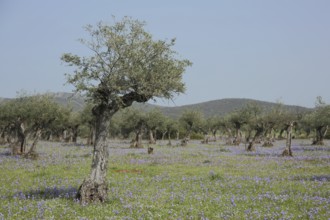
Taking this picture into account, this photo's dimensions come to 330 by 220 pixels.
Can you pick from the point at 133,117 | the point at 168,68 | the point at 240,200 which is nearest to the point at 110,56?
the point at 168,68

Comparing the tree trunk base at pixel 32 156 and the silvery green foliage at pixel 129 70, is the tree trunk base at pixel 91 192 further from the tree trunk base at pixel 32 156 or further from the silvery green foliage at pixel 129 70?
the tree trunk base at pixel 32 156

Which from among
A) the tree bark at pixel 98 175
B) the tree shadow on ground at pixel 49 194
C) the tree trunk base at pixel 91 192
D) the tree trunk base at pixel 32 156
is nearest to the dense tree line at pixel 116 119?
the tree trunk base at pixel 32 156

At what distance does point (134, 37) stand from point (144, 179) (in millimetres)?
9549

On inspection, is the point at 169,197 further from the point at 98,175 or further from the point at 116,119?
the point at 116,119

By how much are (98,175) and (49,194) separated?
3.75m

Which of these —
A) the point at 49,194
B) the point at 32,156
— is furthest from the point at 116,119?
the point at 49,194

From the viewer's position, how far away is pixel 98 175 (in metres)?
14.3

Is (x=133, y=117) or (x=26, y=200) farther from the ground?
(x=133, y=117)

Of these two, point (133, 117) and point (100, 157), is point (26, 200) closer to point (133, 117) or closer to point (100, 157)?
point (100, 157)

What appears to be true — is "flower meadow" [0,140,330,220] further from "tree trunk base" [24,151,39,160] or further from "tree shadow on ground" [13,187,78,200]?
"tree trunk base" [24,151,39,160]

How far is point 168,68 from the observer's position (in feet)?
49.2

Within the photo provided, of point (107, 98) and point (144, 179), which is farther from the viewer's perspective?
point (144, 179)

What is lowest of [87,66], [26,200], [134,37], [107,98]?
[26,200]

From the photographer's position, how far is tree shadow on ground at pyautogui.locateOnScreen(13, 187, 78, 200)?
1536cm
